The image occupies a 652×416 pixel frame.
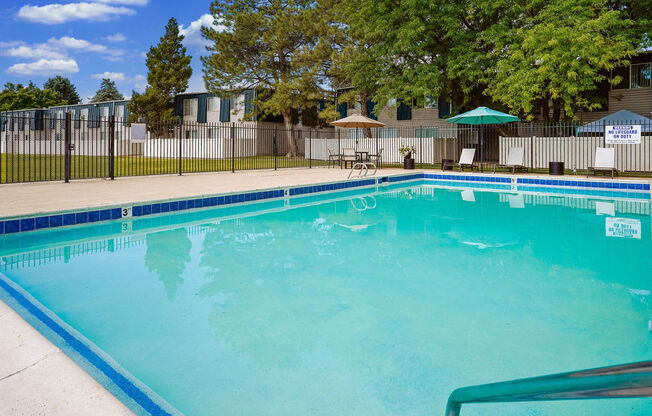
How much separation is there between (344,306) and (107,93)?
232ft

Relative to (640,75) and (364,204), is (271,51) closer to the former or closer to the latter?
(640,75)

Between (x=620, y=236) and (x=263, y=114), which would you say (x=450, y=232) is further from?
(x=263, y=114)

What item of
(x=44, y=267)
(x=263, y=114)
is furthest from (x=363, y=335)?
(x=263, y=114)

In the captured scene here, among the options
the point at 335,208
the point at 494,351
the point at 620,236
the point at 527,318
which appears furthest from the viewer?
the point at 335,208

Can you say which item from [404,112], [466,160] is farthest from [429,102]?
[466,160]

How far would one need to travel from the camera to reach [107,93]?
212 feet

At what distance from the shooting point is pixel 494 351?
2.73 m

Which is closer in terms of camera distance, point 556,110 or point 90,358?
point 90,358

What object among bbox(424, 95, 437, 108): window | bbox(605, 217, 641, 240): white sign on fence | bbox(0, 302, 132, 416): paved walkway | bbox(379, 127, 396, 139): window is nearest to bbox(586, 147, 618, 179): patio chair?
bbox(605, 217, 641, 240): white sign on fence

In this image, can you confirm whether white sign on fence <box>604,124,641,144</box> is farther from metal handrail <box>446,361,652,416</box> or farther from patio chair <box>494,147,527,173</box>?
metal handrail <box>446,361,652,416</box>

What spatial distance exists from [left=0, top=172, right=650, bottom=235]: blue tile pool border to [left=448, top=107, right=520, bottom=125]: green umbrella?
2.01 m

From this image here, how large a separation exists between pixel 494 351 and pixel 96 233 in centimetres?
540

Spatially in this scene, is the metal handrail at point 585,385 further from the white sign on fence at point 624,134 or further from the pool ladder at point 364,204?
the white sign on fence at point 624,134

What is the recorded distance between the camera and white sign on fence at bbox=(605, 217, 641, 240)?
6.20 metres
